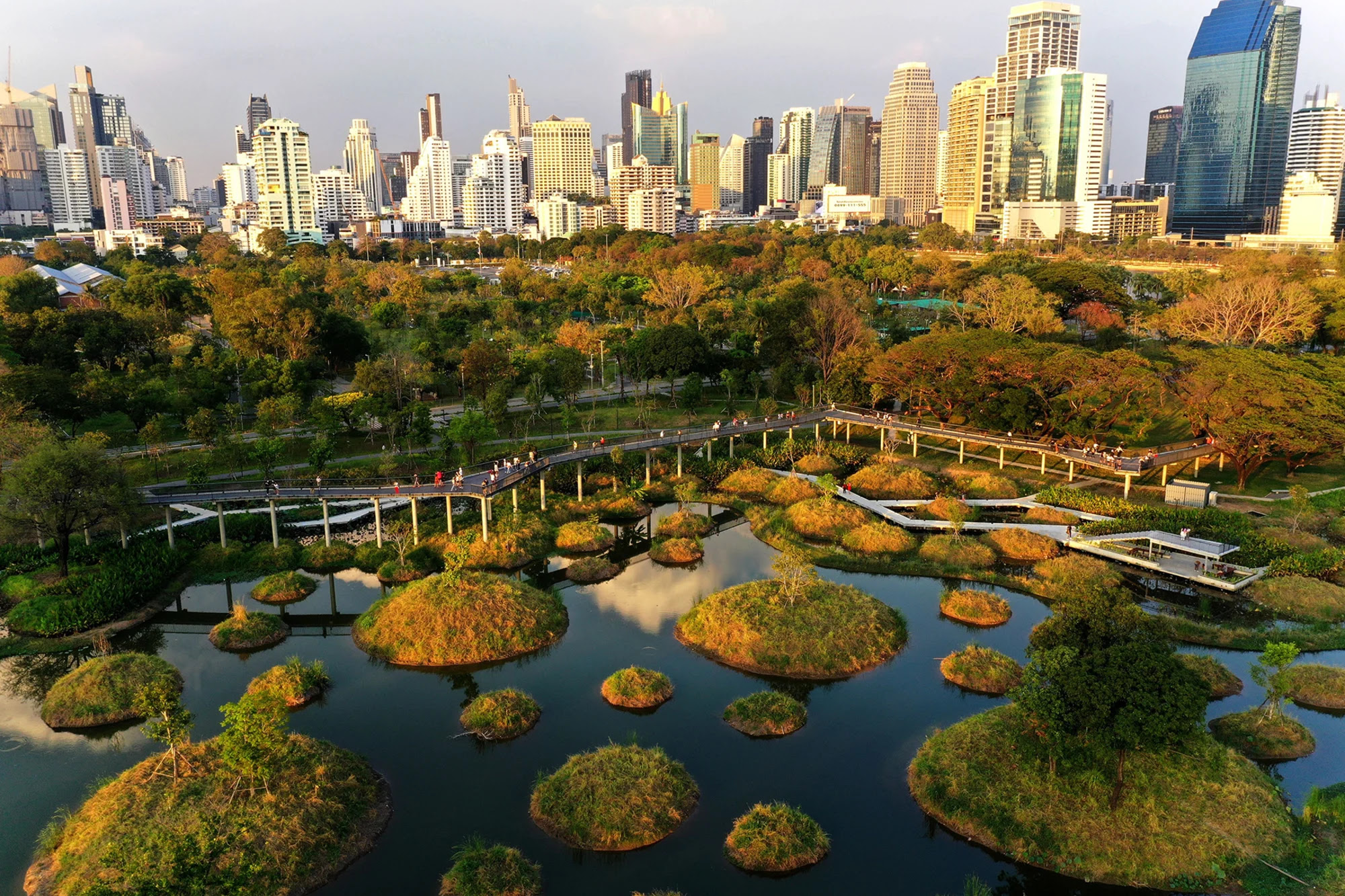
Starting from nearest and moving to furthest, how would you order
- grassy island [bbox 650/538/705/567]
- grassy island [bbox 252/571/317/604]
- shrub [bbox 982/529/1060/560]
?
grassy island [bbox 252/571/317/604]
shrub [bbox 982/529/1060/560]
grassy island [bbox 650/538/705/567]

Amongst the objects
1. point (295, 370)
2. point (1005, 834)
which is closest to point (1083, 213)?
point (295, 370)

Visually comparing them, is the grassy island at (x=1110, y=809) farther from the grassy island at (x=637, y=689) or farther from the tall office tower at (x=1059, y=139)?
the tall office tower at (x=1059, y=139)

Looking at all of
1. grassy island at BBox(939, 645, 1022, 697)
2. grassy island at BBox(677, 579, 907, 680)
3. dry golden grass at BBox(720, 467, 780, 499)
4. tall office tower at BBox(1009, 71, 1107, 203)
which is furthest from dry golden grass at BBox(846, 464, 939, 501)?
tall office tower at BBox(1009, 71, 1107, 203)

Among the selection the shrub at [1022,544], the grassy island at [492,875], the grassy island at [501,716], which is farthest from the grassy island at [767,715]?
the shrub at [1022,544]

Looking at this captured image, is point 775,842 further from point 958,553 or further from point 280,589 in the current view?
point 280,589

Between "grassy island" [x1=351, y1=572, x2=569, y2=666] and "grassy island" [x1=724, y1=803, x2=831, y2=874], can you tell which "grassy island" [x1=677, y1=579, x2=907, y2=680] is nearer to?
"grassy island" [x1=351, y1=572, x2=569, y2=666]

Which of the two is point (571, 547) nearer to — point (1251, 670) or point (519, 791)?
point (519, 791)
